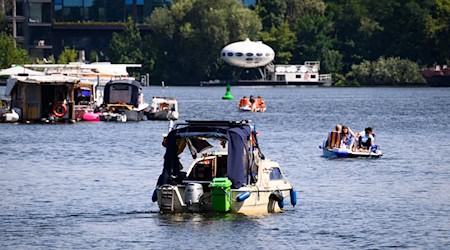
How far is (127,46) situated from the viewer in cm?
19050

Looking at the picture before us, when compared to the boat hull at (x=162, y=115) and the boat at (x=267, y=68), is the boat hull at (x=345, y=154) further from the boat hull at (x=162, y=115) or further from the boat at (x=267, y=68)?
the boat at (x=267, y=68)

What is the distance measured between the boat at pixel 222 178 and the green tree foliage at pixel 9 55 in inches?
5319

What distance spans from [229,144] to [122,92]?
56.5 metres

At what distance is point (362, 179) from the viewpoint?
181ft

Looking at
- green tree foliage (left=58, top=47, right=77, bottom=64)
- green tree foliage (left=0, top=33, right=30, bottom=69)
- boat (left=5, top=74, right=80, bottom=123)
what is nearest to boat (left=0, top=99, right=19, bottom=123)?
boat (left=5, top=74, right=80, bottom=123)

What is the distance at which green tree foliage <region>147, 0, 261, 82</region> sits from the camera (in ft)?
584

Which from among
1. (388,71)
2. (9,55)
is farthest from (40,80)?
(388,71)

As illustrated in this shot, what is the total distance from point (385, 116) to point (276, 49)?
91078 mm

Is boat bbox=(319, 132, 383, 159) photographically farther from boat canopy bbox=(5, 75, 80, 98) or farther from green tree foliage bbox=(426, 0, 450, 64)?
green tree foliage bbox=(426, 0, 450, 64)

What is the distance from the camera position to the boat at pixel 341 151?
62688 mm

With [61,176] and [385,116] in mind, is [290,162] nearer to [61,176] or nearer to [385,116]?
[61,176]

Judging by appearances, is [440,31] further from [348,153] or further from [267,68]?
[348,153]

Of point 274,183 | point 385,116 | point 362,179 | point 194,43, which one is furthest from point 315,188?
point 194,43

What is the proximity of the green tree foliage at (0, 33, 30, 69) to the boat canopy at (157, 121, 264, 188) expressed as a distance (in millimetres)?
135111
